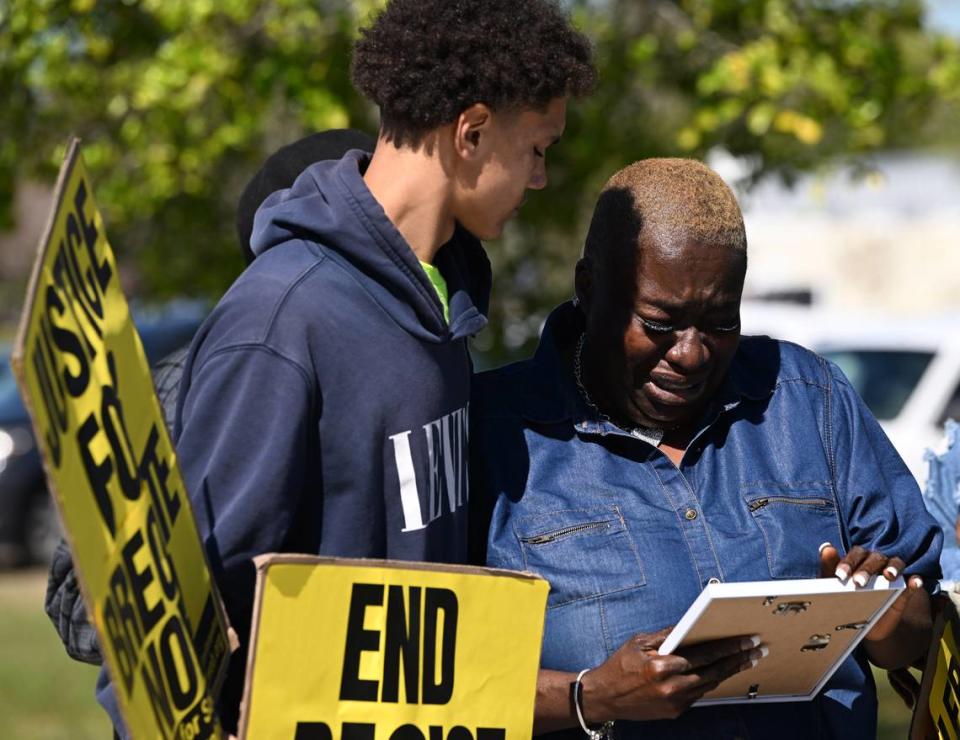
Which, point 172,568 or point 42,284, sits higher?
point 42,284

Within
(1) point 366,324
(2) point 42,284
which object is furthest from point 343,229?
(2) point 42,284

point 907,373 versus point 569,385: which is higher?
point 569,385

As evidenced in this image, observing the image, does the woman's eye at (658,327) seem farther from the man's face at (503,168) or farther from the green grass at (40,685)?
the green grass at (40,685)

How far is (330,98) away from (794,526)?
3.84 m

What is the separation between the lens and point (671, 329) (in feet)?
8.95

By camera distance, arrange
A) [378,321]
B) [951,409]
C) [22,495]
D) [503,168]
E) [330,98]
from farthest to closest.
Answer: [22,495]
[951,409]
[330,98]
[503,168]
[378,321]

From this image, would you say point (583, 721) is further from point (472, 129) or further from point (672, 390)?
point (472, 129)

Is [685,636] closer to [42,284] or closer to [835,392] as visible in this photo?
[835,392]

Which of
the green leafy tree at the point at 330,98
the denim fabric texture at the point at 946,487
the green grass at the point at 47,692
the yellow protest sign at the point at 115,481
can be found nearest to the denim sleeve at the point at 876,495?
the denim fabric texture at the point at 946,487

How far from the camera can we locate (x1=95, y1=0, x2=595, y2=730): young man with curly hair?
7.41ft

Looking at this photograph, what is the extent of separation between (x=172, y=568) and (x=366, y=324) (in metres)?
0.49

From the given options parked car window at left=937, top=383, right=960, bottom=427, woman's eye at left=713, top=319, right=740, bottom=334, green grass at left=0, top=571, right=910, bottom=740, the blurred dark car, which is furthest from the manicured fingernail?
the blurred dark car

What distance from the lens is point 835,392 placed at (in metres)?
2.90

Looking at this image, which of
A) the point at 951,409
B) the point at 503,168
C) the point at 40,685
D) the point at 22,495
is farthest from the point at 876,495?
the point at 22,495
